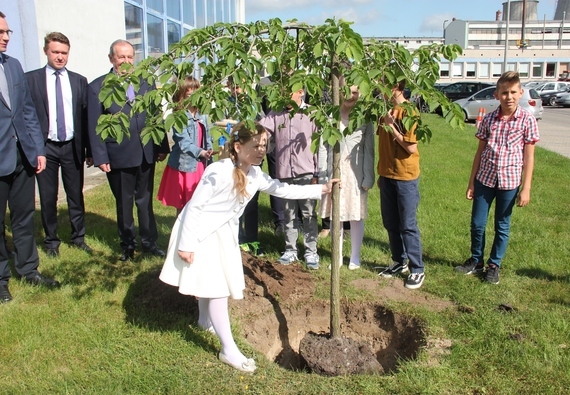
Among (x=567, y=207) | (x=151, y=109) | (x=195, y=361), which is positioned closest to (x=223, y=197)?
(x=151, y=109)

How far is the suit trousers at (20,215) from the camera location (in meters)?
4.30

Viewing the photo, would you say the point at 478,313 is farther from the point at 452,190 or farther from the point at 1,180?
the point at 452,190

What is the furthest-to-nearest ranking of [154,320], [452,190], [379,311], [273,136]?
1. [452,190]
2. [273,136]
3. [379,311]
4. [154,320]

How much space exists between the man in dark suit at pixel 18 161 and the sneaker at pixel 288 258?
80.2 inches

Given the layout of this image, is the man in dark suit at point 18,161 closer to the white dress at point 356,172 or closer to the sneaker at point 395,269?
the white dress at point 356,172

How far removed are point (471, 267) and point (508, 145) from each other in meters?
1.18

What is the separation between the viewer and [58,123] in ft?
16.6

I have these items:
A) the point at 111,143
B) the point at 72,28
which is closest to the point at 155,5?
the point at 72,28

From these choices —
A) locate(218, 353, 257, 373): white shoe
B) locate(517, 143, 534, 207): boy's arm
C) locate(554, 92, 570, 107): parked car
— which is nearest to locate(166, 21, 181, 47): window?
locate(517, 143, 534, 207): boy's arm

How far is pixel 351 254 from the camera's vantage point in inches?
199

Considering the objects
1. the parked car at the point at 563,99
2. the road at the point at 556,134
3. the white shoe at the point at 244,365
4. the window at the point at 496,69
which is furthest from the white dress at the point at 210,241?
the window at the point at 496,69

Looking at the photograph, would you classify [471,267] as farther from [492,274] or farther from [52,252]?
[52,252]

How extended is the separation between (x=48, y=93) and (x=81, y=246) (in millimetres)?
1616

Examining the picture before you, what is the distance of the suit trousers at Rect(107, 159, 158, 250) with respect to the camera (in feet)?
16.5
